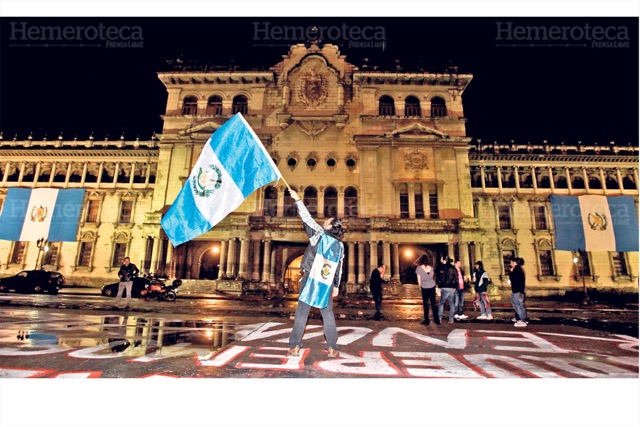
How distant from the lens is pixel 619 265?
1080 inches

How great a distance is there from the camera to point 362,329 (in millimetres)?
6707

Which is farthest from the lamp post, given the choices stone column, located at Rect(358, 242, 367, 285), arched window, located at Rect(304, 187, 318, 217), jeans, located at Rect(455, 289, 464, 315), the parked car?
jeans, located at Rect(455, 289, 464, 315)

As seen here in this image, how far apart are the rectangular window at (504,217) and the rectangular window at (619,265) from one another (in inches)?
335

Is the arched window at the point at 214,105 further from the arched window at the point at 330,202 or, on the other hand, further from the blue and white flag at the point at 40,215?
the blue and white flag at the point at 40,215

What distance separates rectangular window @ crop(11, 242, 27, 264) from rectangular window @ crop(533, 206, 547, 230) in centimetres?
4429

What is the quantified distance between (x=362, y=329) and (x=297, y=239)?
1846 cm

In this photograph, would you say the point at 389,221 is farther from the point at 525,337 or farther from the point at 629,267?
the point at 629,267

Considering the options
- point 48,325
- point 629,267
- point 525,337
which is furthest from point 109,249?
point 629,267

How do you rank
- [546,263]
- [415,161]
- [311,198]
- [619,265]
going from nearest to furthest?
[415,161] → [311,198] → [619,265] → [546,263]

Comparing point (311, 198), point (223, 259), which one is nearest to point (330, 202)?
point (311, 198)

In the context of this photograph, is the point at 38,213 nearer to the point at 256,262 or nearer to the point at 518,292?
the point at 256,262

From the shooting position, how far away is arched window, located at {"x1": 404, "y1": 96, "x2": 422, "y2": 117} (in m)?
28.2

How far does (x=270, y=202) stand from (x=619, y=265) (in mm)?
29102

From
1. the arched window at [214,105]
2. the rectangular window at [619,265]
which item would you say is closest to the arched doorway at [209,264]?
the arched window at [214,105]
